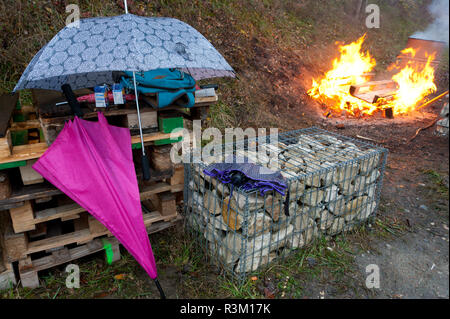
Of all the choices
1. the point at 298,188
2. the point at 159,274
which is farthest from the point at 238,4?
the point at 159,274

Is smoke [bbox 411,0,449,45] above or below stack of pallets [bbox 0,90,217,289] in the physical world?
above

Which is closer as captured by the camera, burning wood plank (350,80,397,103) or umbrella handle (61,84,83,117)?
umbrella handle (61,84,83,117)

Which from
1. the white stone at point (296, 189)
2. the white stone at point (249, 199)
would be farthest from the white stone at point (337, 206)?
the white stone at point (249, 199)

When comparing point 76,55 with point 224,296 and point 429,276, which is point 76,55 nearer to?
point 224,296

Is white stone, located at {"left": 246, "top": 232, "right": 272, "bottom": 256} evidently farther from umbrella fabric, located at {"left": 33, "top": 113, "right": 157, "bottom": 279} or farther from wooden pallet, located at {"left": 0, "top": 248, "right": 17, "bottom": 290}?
wooden pallet, located at {"left": 0, "top": 248, "right": 17, "bottom": 290}

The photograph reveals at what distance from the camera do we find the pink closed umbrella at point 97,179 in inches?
103

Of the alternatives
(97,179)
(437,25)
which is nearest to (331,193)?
(97,179)

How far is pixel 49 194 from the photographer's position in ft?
8.98

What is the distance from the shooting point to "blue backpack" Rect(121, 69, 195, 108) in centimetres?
289

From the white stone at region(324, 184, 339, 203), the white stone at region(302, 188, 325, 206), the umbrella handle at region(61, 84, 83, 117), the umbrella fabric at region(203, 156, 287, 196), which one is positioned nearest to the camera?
the umbrella handle at region(61, 84, 83, 117)

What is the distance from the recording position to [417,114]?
8.82 metres

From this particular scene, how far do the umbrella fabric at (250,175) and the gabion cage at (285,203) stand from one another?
0.09 metres

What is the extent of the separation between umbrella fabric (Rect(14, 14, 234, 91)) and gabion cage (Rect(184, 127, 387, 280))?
3.70 feet

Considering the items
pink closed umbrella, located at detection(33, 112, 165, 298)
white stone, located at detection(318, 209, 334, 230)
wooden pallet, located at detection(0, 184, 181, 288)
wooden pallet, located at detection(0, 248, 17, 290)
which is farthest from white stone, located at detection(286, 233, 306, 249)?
wooden pallet, located at detection(0, 248, 17, 290)
